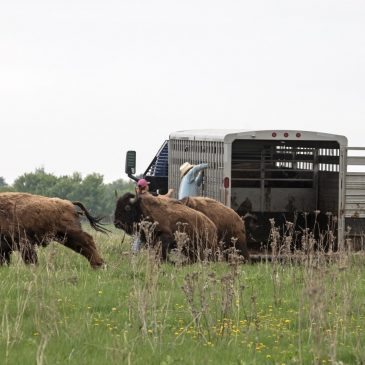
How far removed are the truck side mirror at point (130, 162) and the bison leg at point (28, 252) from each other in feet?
23.6

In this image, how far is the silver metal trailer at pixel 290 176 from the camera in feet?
78.7

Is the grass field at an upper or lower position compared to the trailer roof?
lower

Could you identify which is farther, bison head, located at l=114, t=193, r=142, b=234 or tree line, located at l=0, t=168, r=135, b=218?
tree line, located at l=0, t=168, r=135, b=218

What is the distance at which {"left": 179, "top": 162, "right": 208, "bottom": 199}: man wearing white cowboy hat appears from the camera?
24.7 metres

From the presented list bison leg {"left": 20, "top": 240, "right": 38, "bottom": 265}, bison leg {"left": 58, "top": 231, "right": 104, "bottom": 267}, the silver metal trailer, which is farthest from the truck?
bison leg {"left": 20, "top": 240, "right": 38, "bottom": 265}

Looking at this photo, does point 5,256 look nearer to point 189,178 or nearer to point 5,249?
point 5,249

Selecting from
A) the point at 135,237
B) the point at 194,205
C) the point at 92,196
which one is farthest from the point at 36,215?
the point at 92,196

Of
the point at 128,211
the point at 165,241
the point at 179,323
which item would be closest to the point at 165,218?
the point at 165,241

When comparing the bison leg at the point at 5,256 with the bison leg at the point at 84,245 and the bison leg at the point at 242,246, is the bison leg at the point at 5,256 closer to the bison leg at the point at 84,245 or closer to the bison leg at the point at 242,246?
the bison leg at the point at 84,245

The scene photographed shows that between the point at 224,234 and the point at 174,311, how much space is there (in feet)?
29.1

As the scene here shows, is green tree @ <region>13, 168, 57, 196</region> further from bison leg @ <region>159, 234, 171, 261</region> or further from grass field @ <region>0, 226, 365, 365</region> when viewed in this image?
grass field @ <region>0, 226, 365, 365</region>

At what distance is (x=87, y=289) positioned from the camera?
53.7 ft

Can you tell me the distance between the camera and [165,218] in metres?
22.8

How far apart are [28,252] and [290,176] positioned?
24.2ft
